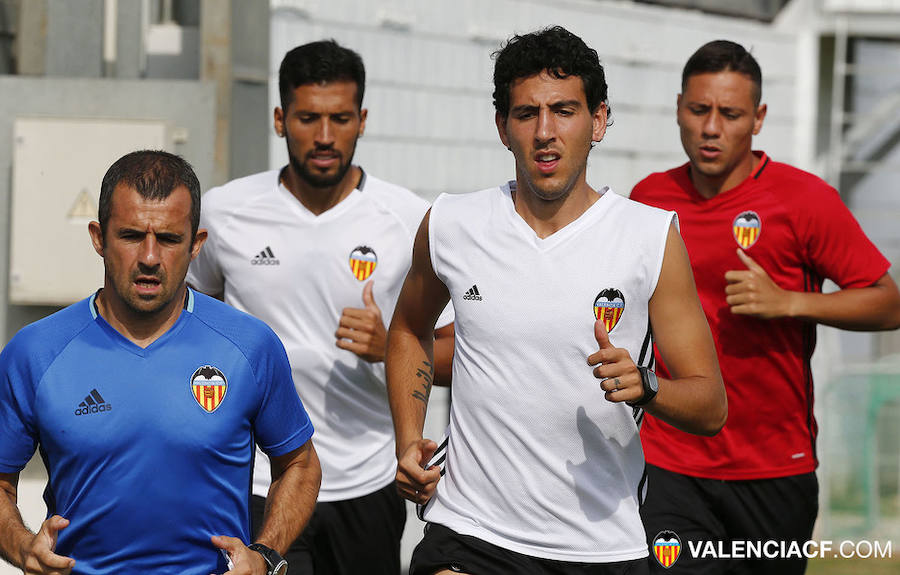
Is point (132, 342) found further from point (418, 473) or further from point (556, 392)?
point (556, 392)

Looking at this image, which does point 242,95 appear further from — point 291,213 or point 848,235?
point 848,235

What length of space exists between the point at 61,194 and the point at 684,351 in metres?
3.77

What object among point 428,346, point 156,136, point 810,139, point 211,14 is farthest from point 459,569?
point 810,139

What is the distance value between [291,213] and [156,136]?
1.56 meters

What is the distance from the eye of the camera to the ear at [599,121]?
430 centimetres

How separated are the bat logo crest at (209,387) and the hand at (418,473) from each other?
0.60m

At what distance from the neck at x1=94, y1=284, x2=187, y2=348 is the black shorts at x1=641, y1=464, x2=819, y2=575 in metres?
2.37

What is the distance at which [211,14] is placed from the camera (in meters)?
7.12

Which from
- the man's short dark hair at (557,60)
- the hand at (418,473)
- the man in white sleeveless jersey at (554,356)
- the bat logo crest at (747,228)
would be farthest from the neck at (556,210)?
the bat logo crest at (747,228)

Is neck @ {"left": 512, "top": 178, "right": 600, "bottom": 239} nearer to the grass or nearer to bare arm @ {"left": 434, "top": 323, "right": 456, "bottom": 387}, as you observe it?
bare arm @ {"left": 434, "top": 323, "right": 456, "bottom": 387}

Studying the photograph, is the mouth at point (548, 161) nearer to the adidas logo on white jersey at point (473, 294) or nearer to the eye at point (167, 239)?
the adidas logo on white jersey at point (473, 294)

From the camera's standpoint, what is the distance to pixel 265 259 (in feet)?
17.9

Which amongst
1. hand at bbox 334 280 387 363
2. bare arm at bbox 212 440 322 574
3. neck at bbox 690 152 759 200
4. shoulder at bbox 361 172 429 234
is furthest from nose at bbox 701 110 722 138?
bare arm at bbox 212 440 322 574

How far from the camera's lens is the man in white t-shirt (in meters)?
5.38
